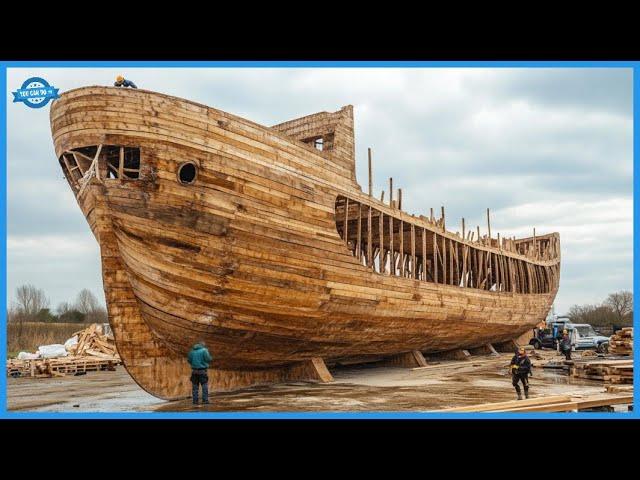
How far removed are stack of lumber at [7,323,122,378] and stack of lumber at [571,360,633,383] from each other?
523 inches

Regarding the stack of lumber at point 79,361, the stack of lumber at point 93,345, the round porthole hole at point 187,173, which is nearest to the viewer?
the round porthole hole at point 187,173

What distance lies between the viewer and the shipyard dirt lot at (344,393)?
33.2 ft

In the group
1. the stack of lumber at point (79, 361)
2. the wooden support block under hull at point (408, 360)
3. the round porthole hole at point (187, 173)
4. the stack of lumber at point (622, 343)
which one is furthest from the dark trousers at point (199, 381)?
the stack of lumber at point (622, 343)

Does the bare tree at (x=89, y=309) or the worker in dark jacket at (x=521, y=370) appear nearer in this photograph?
the worker in dark jacket at (x=521, y=370)

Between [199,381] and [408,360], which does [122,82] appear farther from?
[408,360]

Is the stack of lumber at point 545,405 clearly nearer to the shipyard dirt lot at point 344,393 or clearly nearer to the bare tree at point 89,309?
the shipyard dirt lot at point 344,393

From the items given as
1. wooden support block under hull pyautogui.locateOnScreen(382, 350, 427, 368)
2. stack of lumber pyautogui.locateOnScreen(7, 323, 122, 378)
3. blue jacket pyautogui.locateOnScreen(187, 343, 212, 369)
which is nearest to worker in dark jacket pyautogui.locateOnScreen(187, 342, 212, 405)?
blue jacket pyautogui.locateOnScreen(187, 343, 212, 369)

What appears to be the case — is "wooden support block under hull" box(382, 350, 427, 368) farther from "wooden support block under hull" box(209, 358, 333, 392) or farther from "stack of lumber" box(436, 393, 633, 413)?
"stack of lumber" box(436, 393, 633, 413)

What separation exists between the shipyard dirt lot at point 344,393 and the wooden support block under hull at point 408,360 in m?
0.37

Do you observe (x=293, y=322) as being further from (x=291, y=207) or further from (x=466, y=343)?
(x=466, y=343)

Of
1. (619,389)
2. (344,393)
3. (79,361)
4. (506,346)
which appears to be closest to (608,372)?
(619,389)

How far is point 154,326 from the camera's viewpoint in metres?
11.0
